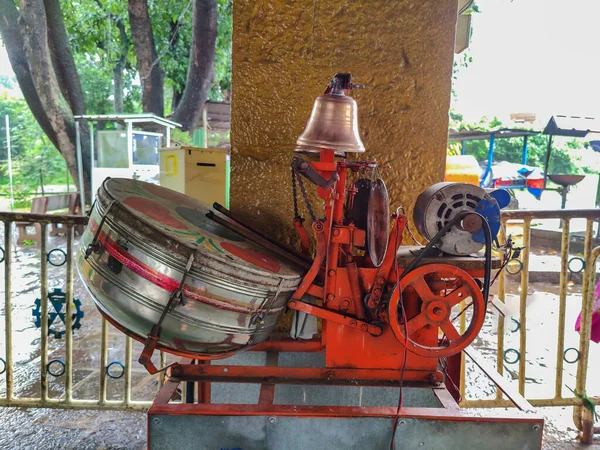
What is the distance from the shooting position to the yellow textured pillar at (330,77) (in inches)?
101

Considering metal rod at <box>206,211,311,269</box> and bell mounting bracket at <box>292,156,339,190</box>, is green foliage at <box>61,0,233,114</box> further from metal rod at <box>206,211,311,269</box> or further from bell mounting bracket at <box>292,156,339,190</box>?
bell mounting bracket at <box>292,156,339,190</box>

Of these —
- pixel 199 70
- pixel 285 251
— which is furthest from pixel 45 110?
pixel 285 251

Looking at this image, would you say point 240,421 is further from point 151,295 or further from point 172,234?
point 172,234

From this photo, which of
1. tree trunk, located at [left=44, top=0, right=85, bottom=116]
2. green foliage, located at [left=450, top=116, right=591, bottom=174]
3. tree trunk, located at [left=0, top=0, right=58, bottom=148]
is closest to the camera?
tree trunk, located at [left=0, top=0, right=58, bottom=148]

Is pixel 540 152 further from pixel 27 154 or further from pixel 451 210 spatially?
pixel 27 154

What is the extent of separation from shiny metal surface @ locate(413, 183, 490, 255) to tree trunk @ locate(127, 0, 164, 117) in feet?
31.4

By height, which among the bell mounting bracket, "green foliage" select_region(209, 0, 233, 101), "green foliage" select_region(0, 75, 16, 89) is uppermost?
"green foliage" select_region(0, 75, 16, 89)

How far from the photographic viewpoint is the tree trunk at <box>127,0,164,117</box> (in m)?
9.41

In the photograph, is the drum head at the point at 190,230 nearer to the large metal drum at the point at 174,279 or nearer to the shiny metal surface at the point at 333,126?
the large metal drum at the point at 174,279

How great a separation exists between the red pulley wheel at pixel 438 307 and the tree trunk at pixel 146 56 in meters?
9.75

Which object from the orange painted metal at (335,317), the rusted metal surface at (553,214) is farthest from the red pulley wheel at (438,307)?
the rusted metal surface at (553,214)

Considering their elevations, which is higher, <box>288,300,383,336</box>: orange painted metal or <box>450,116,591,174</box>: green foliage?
<box>450,116,591,174</box>: green foliage

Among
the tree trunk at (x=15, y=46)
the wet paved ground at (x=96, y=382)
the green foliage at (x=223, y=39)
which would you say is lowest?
the wet paved ground at (x=96, y=382)

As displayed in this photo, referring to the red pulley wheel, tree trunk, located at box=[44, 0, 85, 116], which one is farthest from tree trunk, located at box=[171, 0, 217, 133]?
the red pulley wheel
